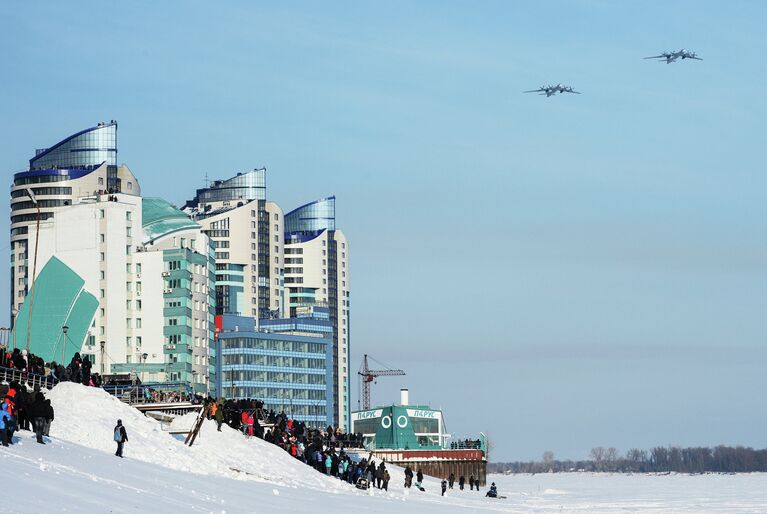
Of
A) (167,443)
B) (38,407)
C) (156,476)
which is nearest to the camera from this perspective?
(38,407)

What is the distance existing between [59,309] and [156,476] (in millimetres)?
61627

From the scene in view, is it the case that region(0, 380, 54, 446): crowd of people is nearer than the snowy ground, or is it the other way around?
the snowy ground

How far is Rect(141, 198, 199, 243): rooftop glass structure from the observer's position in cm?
15950

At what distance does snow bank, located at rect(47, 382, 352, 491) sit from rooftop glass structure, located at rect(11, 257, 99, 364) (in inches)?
1467

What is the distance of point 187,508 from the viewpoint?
35562 mm

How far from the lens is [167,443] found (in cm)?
5269

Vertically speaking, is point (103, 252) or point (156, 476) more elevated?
point (103, 252)

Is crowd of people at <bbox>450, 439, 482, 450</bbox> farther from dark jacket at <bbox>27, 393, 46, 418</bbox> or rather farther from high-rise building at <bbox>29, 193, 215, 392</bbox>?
dark jacket at <bbox>27, 393, 46, 418</bbox>

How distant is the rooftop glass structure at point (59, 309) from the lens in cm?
9956

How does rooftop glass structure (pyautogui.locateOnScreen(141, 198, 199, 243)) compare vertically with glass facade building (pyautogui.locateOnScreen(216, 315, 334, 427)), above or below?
above

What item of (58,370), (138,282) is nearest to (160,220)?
(138,282)

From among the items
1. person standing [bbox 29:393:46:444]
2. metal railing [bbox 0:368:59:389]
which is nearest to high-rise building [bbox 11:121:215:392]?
metal railing [bbox 0:368:59:389]

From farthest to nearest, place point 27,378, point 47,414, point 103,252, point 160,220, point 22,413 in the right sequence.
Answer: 1. point 160,220
2. point 103,252
3. point 27,378
4. point 22,413
5. point 47,414

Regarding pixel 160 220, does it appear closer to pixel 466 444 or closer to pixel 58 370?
pixel 466 444
